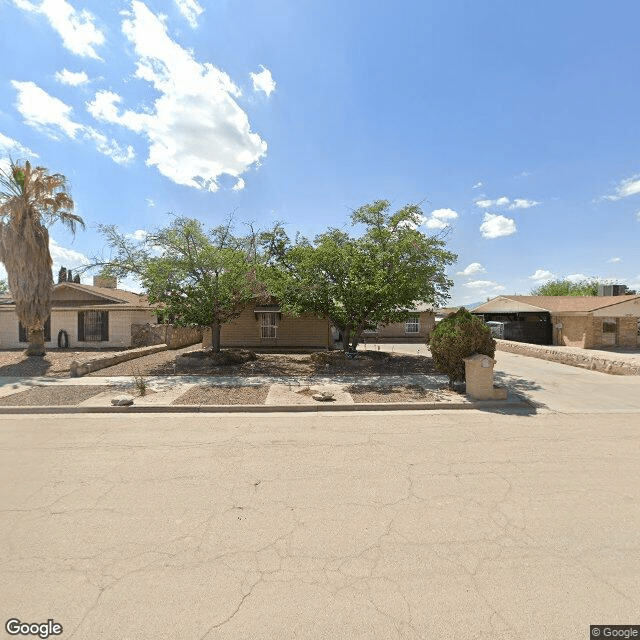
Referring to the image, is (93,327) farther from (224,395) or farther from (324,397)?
(324,397)

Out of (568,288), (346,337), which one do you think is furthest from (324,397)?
(568,288)

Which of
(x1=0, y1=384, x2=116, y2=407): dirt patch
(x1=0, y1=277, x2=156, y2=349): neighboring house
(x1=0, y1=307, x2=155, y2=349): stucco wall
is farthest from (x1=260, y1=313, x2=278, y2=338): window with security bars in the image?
(x1=0, y1=384, x2=116, y2=407): dirt patch

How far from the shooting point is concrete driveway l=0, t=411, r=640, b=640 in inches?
90.9

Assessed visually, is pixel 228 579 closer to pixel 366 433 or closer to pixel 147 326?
pixel 366 433

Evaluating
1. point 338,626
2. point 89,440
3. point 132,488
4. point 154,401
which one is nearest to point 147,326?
point 154,401

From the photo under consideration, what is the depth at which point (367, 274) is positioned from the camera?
39.2ft

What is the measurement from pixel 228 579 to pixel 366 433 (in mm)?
3784

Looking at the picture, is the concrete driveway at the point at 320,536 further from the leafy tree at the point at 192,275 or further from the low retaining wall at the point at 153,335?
the low retaining wall at the point at 153,335

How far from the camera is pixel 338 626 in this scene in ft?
7.33

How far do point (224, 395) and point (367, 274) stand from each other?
656cm

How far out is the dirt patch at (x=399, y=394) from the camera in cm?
813

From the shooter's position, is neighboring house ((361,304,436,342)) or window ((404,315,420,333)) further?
window ((404,315,420,333))

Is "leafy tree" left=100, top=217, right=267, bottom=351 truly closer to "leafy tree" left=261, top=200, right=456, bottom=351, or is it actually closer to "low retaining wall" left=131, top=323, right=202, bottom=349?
"leafy tree" left=261, top=200, right=456, bottom=351

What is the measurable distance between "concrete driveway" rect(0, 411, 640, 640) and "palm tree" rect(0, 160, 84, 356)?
473 inches
